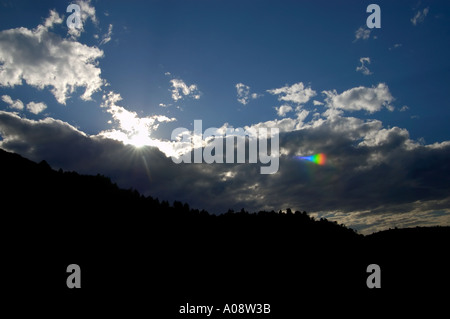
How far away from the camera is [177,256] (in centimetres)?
9819

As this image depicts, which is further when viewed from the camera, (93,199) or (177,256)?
(177,256)

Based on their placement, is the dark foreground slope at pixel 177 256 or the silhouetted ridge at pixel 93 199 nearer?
the dark foreground slope at pixel 177 256

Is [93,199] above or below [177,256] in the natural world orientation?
above

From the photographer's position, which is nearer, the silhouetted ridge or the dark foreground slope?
the dark foreground slope

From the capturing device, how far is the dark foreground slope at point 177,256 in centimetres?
6350

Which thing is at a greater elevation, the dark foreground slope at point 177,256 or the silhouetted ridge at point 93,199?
the silhouetted ridge at point 93,199

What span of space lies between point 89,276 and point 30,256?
15.4 meters

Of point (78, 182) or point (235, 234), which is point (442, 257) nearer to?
point (235, 234)

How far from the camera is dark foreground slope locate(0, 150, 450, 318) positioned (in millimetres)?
63500

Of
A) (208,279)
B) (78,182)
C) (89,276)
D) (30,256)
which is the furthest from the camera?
(208,279)

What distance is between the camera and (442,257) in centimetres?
11562

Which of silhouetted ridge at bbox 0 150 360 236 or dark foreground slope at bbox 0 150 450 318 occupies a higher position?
Result: silhouetted ridge at bbox 0 150 360 236
